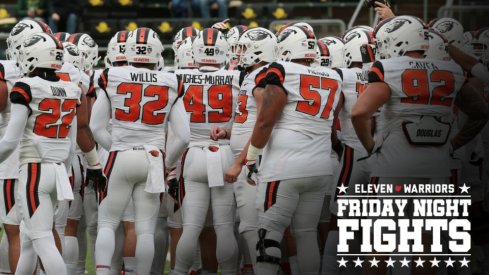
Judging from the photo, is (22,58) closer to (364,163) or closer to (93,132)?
(93,132)

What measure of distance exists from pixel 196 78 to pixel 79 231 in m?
1.78

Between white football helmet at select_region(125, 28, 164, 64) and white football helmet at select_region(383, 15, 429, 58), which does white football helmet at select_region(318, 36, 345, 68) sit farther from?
white football helmet at select_region(383, 15, 429, 58)

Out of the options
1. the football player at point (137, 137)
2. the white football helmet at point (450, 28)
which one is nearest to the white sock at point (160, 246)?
the football player at point (137, 137)

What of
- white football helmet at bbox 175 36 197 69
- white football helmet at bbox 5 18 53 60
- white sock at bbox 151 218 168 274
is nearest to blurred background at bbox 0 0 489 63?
white football helmet at bbox 175 36 197 69

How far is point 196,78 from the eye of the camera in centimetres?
859

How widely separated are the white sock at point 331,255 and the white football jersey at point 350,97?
0.71m

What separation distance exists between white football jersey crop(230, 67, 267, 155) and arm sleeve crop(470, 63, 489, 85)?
5.33 feet

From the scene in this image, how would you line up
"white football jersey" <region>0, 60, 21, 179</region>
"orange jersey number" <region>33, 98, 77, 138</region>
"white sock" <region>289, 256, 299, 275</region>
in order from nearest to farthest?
"orange jersey number" <region>33, 98, 77, 138</region> < "white football jersey" <region>0, 60, 21, 179</region> < "white sock" <region>289, 256, 299, 275</region>

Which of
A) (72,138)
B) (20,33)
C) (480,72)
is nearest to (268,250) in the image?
(72,138)

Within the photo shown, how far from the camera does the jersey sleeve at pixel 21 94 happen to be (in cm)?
718

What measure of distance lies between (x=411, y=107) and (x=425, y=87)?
0.16 m

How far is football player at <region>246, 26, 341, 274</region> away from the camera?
24.5ft

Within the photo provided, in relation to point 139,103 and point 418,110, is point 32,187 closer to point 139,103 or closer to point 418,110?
point 139,103

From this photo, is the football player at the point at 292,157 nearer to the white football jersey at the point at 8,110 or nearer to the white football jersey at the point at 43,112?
the white football jersey at the point at 43,112
